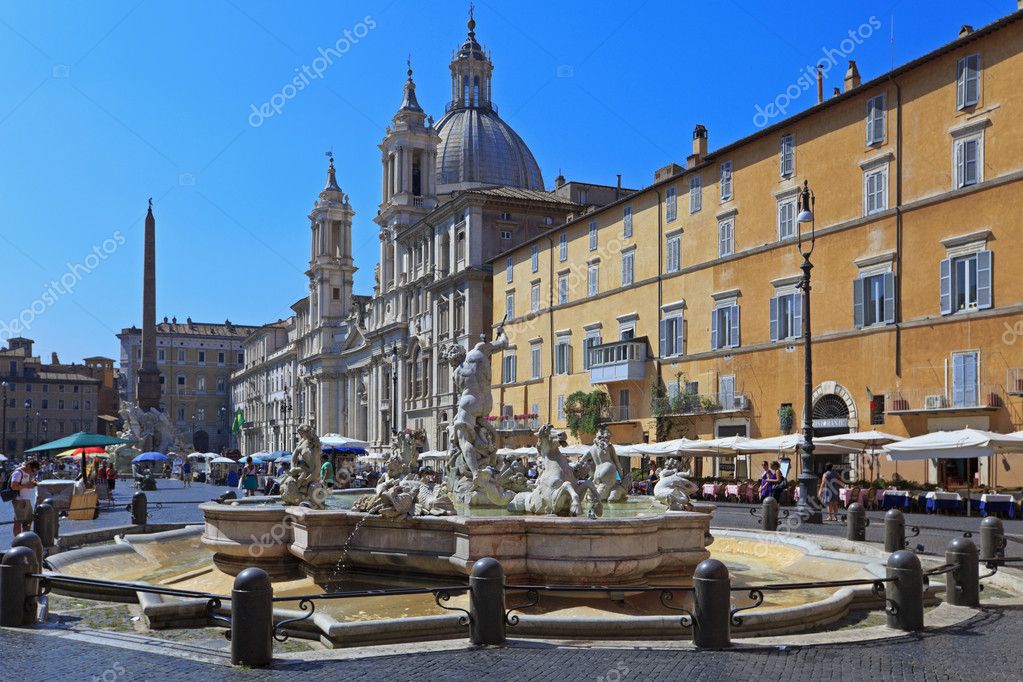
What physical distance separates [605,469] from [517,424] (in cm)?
3729

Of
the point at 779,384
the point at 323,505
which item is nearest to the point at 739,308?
the point at 779,384

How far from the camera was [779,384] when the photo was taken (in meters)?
33.1

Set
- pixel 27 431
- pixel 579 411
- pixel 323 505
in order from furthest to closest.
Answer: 1. pixel 27 431
2. pixel 579 411
3. pixel 323 505

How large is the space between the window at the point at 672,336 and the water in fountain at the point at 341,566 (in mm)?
28803

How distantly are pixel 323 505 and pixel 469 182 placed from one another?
6402cm

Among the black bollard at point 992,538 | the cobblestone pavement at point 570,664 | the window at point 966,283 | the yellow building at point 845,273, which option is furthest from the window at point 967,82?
the cobblestone pavement at point 570,664

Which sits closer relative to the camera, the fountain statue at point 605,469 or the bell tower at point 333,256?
the fountain statue at point 605,469

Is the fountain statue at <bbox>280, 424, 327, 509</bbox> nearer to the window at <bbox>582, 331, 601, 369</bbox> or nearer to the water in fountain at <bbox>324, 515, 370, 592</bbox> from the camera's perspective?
the water in fountain at <bbox>324, 515, 370, 592</bbox>

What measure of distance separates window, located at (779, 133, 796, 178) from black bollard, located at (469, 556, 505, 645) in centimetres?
2791

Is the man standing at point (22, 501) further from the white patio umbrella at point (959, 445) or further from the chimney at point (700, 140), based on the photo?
the chimney at point (700, 140)

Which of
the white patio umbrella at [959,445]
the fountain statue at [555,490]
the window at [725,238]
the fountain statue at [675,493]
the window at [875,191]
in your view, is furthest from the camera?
the window at [725,238]

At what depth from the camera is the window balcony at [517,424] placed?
48969mm

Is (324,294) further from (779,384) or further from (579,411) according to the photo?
(779,384)

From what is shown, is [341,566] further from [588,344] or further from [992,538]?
[588,344]
